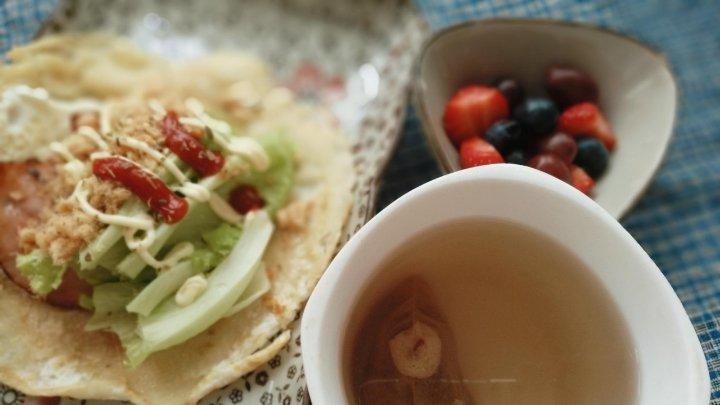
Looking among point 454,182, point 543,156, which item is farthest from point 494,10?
point 454,182

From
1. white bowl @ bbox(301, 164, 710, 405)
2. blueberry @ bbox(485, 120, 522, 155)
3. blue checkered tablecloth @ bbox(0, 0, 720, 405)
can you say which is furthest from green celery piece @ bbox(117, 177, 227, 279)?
blueberry @ bbox(485, 120, 522, 155)

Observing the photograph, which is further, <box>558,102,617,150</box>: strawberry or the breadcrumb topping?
<box>558,102,617,150</box>: strawberry

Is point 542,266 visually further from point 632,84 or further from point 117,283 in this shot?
point 117,283

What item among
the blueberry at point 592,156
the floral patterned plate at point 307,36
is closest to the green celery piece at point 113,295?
the floral patterned plate at point 307,36

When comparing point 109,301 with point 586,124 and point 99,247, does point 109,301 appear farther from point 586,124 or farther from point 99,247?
point 586,124

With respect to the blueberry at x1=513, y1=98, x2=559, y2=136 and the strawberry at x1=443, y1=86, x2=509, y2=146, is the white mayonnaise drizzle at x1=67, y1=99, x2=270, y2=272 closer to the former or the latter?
the strawberry at x1=443, y1=86, x2=509, y2=146

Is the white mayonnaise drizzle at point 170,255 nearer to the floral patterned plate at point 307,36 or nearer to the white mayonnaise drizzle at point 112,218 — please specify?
the white mayonnaise drizzle at point 112,218

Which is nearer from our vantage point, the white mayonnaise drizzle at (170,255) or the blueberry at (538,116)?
the white mayonnaise drizzle at (170,255)
